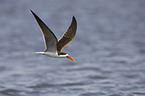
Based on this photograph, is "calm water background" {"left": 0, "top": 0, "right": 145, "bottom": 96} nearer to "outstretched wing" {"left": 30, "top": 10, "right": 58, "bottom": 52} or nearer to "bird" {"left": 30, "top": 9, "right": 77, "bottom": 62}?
"bird" {"left": 30, "top": 9, "right": 77, "bottom": 62}

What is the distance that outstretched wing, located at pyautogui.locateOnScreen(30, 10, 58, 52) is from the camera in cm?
804

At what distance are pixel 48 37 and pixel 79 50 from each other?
1232cm

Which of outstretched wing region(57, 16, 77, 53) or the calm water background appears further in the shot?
the calm water background

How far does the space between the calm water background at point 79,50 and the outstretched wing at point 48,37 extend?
5.44 m

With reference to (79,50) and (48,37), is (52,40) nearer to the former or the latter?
(48,37)

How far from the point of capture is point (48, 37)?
8477 mm

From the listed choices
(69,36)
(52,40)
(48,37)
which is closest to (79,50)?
(69,36)

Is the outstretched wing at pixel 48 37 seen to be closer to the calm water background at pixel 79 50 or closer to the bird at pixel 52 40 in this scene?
the bird at pixel 52 40

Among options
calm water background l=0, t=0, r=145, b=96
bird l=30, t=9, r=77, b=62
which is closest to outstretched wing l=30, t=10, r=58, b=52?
bird l=30, t=9, r=77, b=62

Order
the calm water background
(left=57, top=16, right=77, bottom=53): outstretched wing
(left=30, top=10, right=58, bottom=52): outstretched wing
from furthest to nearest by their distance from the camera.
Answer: the calm water background < (left=57, top=16, right=77, bottom=53): outstretched wing < (left=30, top=10, right=58, bottom=52): outstretched wing

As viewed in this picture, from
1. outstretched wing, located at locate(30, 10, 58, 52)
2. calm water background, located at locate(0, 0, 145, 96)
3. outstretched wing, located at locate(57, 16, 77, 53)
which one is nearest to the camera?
outstretched wing, located at locate(30, 10, 58, 52)

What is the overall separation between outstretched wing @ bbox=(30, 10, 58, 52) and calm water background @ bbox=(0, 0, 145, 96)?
17.8 feet

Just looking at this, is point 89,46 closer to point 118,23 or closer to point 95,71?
point 95,71

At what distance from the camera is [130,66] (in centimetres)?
1800
